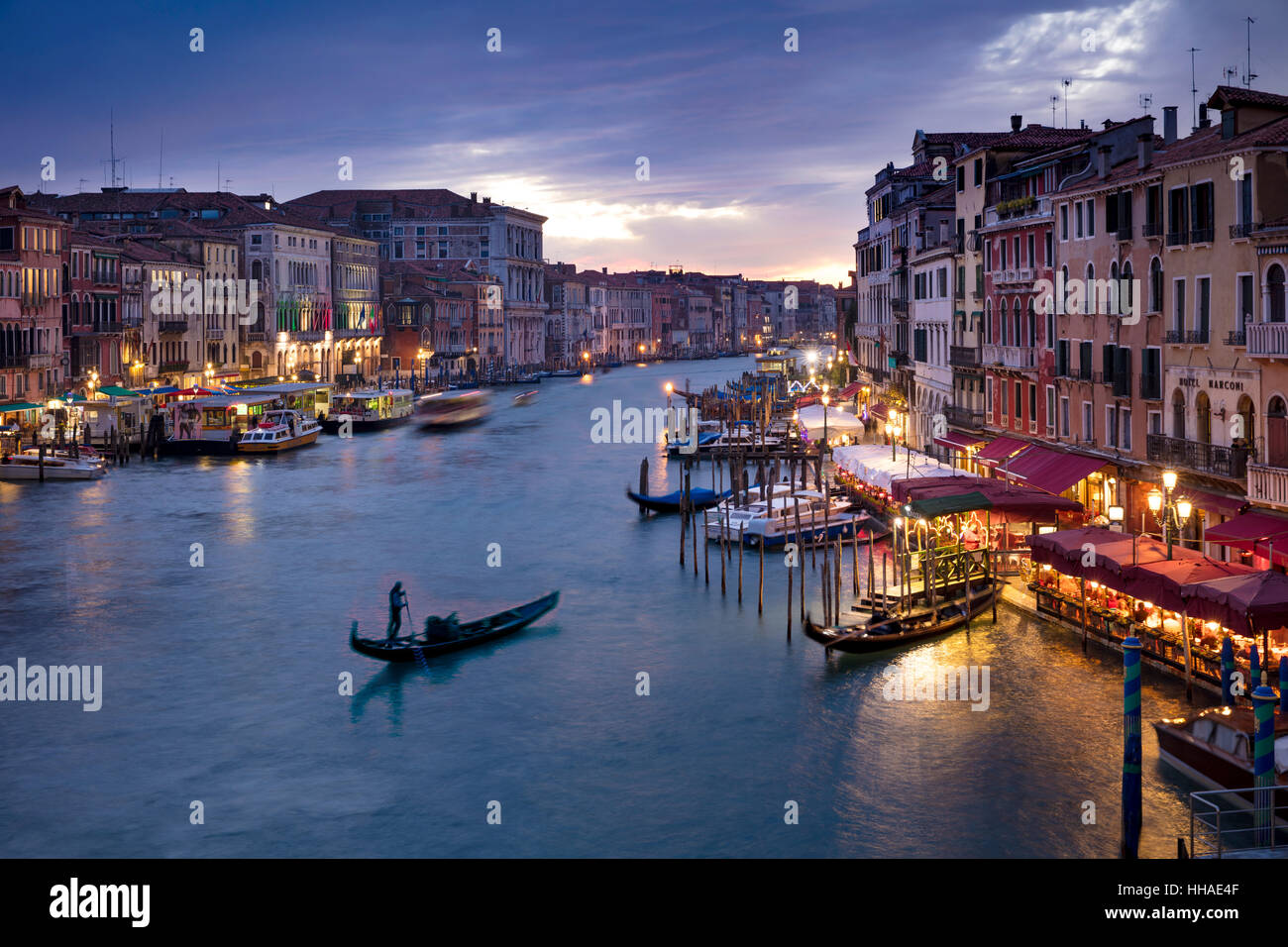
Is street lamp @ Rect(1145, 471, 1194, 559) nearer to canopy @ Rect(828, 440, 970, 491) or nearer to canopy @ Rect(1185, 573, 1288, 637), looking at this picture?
canopy @ Rect(1185, 573, 1288, 637)

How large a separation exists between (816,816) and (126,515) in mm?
29178

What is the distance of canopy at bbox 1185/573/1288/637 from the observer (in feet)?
57.0

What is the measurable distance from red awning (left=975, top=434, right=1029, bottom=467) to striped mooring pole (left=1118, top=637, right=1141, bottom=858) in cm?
1749

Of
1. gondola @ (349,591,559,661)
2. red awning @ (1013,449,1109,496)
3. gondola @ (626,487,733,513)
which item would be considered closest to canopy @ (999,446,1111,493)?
red awning @ (1013,449,1109,496)

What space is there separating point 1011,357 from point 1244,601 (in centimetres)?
1757

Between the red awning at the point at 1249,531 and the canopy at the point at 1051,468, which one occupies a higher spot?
the canopy at the point at 1051,468

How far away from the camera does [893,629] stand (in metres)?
23.9

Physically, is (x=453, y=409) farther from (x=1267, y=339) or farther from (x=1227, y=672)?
(x=1227, y=672)

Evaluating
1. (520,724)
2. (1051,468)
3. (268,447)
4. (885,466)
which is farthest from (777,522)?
(268,447)

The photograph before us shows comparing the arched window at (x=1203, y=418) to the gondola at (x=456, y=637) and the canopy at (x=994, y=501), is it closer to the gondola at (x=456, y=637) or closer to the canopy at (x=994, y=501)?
the canopy at (x=994, y=501)

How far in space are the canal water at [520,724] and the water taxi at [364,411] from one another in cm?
3784

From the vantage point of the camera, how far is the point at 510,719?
21234mm

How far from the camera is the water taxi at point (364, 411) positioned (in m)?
73.7

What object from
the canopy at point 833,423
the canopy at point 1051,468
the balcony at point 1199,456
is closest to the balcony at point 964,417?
the canopy at point 1051,468
